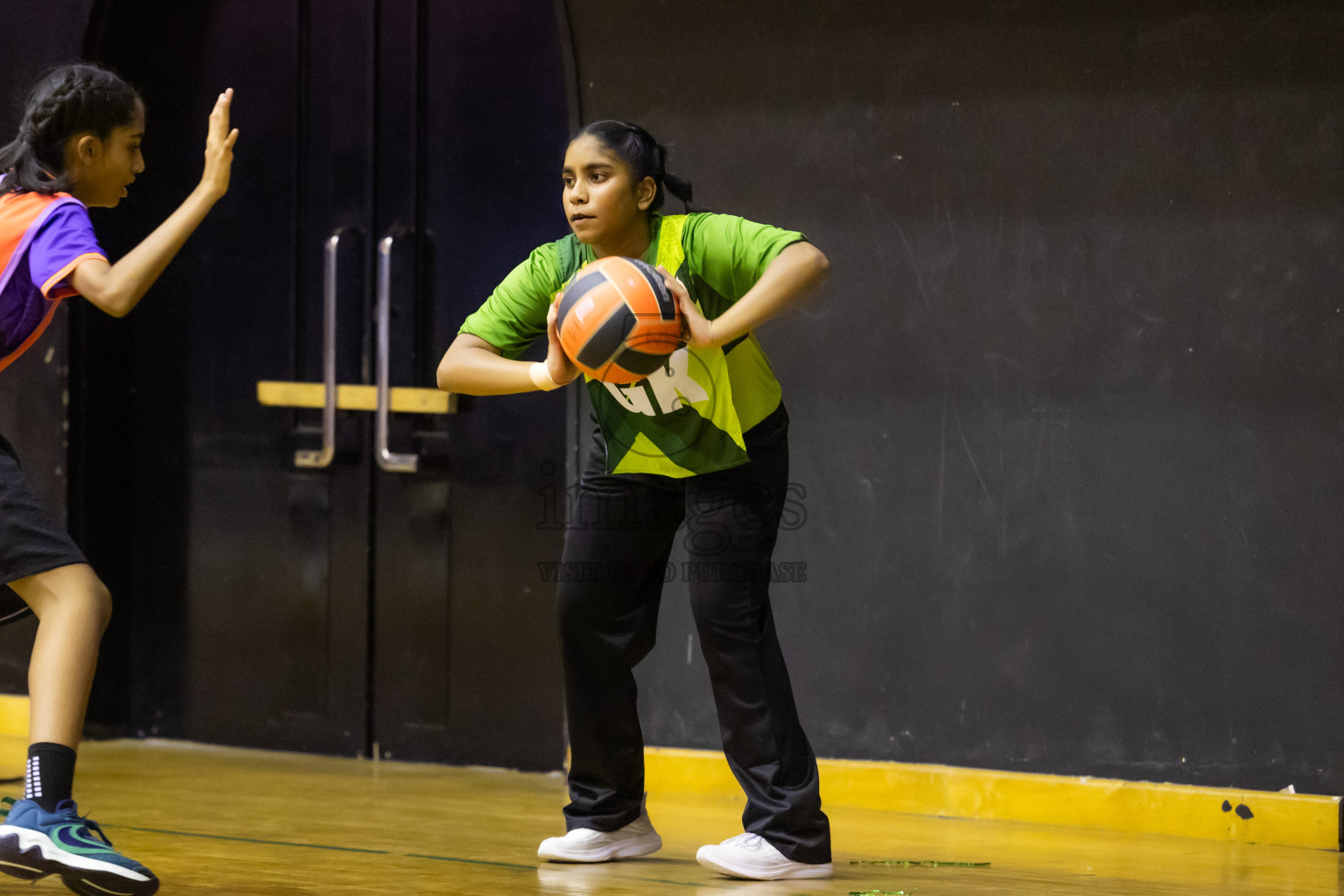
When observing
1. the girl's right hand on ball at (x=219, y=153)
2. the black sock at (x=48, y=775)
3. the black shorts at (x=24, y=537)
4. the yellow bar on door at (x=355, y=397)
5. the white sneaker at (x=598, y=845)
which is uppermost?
the girl's right hand on ball at (x=219, y=153)

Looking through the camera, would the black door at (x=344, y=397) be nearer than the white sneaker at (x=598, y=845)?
No

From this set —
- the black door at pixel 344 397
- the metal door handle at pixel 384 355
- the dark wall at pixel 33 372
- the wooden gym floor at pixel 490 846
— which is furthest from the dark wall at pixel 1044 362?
the dark wall at pixel 33 372

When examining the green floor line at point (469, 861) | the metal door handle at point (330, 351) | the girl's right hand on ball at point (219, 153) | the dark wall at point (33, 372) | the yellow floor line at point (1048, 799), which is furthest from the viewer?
the dark wall at point (33, 372)

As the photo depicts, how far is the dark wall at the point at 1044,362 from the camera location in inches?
150

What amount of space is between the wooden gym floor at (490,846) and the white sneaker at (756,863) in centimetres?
3

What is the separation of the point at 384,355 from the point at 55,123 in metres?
1.87

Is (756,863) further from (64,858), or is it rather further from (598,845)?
(64,858)

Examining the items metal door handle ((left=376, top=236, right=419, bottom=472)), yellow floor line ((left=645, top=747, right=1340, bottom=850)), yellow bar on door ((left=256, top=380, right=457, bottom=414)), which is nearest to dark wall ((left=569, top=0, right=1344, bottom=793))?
yellow floor line ((left=645, top=747, right=1340, bottom=850))

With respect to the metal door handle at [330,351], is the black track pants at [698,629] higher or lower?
lower

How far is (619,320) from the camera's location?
113 inches

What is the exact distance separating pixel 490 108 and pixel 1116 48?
1.85 m

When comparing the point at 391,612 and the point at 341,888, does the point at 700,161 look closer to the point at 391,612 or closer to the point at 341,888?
the point at 391,612

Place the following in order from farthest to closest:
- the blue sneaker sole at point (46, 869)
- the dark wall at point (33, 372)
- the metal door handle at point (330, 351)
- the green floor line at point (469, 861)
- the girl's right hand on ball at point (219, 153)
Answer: the dark wall at point (33, 372) < the metal door handle at point (330, 351) < the green floor line at point (469, 861) < the girl's right hand on ball at point (219, 153) < the blue sneaker sole at point (46, 869)

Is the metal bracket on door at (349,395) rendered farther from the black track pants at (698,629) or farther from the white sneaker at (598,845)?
the white sneaker at (598,845)
